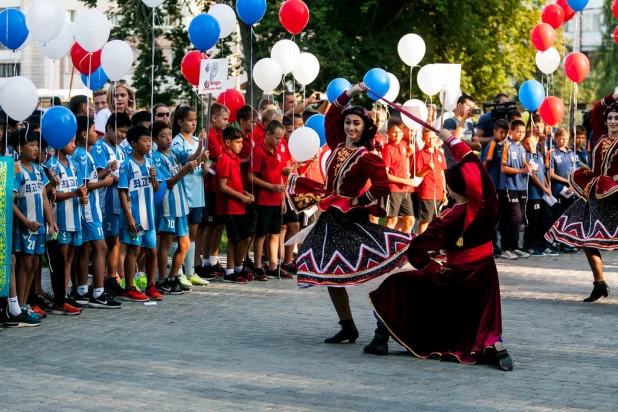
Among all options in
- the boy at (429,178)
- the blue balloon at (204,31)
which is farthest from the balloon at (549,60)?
the blue balloon at (204,31)

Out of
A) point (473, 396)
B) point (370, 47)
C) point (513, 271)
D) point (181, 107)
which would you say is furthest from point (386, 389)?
point (370, 47)

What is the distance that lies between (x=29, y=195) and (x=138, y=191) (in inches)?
64.1

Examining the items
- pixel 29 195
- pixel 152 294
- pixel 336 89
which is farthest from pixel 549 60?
pixel 29 195

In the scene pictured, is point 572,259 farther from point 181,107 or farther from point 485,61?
point 485,61

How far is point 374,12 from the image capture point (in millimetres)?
34031

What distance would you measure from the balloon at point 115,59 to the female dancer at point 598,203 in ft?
16.1

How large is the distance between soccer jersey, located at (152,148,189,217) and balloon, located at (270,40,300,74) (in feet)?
9.51

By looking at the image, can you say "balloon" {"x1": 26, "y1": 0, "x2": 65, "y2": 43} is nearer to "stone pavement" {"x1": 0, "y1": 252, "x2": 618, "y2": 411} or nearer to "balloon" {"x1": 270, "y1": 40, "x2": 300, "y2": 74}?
"stone pavement" {"x1": 0, "y1": 252, "x2": 618, "y2": 411}

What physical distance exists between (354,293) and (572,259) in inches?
206

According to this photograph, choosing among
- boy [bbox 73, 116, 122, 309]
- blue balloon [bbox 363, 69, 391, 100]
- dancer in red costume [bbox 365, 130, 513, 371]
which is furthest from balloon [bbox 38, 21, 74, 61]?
dancer in red costume [bbox 365, 130, 513, 371]

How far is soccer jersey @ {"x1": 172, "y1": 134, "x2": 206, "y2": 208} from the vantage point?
12.4 metres

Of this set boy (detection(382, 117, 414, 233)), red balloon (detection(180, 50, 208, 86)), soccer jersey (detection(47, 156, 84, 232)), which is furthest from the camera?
boy (detection(382, 117, 414, 233))

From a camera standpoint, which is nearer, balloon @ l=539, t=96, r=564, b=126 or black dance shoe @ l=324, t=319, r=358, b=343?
black dance shoe @ l=324, t=319, r=358, b=343

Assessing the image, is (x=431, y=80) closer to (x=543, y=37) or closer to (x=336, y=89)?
(x=336, y=89)
